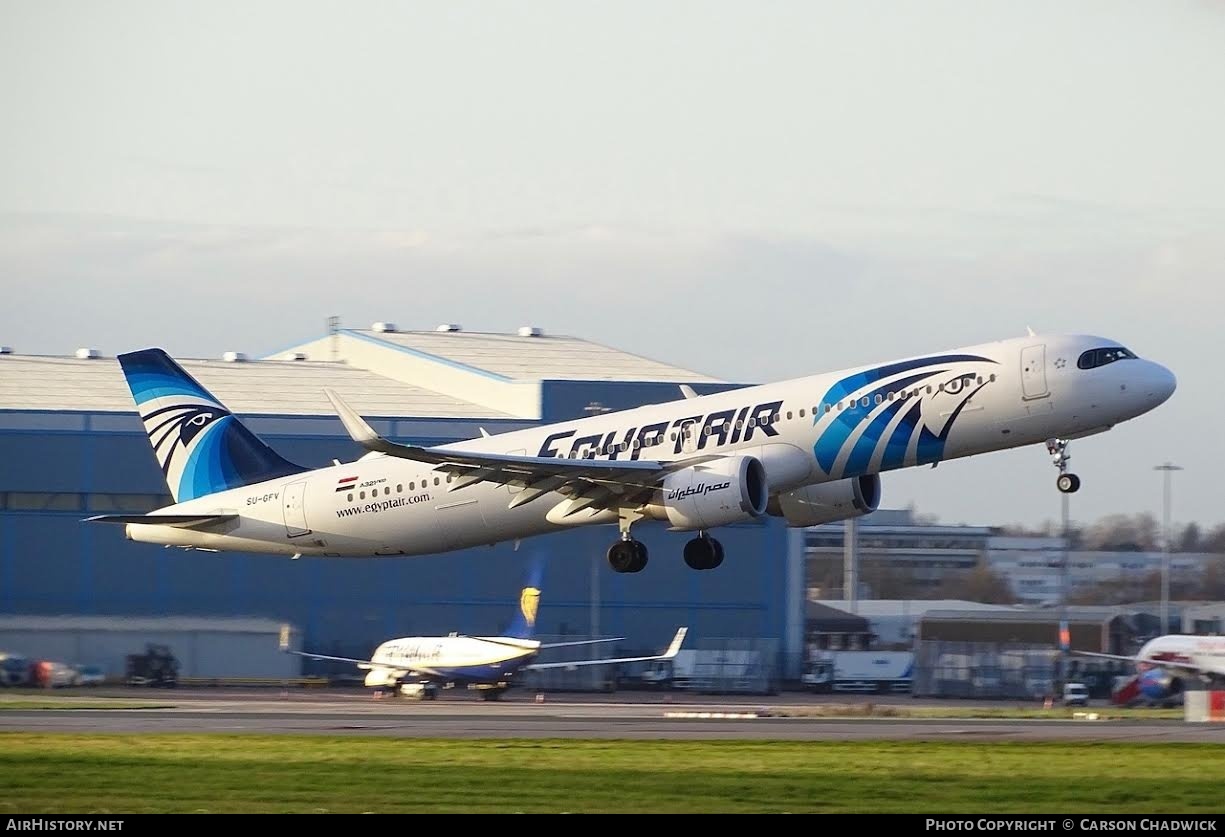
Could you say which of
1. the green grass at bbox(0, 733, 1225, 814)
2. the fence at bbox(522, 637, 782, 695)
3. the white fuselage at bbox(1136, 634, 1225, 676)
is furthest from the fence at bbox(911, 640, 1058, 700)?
the green grass at bbox(0, 733, 1225, 814)

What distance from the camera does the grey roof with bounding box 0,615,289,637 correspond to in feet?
197

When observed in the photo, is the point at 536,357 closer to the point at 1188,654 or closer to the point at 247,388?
the point at 247,388

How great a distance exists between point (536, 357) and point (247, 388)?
13.6m

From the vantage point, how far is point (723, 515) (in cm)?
3984

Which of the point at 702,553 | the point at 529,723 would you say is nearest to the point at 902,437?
the point at 702,553

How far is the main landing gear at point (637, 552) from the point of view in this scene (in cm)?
4206

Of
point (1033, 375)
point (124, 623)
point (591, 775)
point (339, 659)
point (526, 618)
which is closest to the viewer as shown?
point (591, 775)

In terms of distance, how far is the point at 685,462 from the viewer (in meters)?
41.0

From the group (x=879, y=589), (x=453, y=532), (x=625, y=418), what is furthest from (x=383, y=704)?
(x=879, y=589)

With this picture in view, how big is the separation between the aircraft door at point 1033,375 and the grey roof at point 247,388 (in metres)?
40.6

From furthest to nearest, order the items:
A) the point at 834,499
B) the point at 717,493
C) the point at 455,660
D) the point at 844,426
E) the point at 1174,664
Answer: the point at 1174,664, the point at 455,660, the point at 834,499, the point at 717,493, the point at 844,426

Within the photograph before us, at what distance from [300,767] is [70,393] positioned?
5358cm

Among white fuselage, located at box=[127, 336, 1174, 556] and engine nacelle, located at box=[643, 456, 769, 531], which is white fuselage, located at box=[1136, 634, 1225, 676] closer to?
white fuselage, located at box=[127, 336, 1174, 556]

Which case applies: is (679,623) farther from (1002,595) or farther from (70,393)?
(1002,595)
